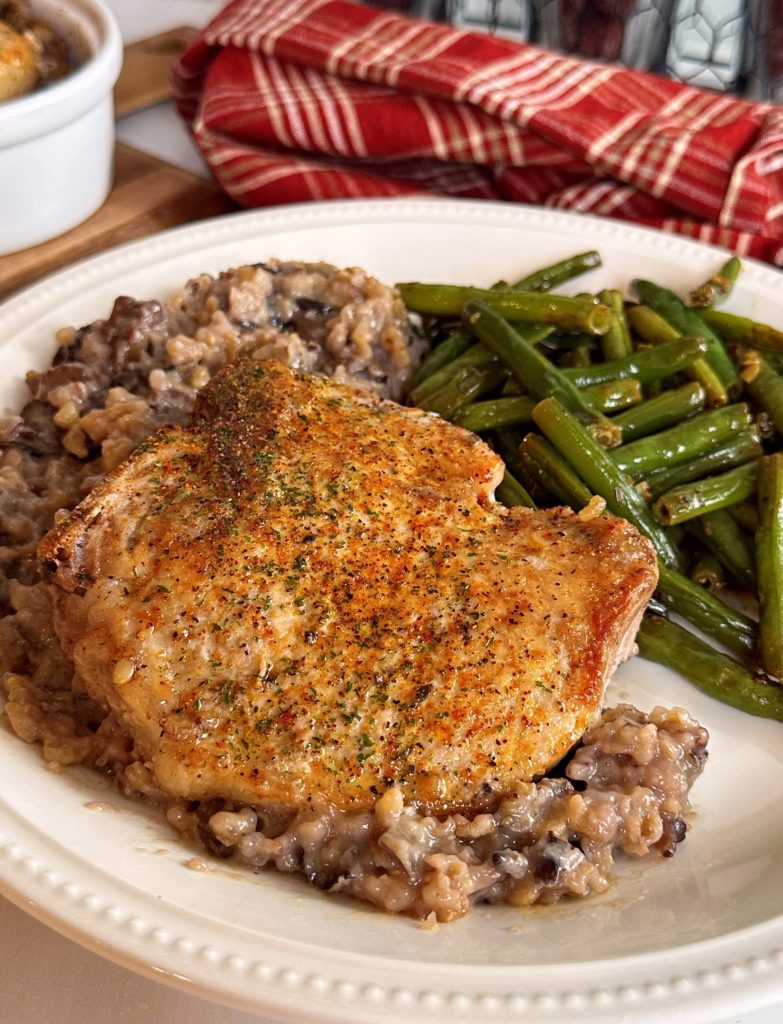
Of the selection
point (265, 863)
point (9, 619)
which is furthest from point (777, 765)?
point (9, 619)

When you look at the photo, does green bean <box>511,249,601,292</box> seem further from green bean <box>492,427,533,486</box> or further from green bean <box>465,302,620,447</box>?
green bean <box>492,427,533,486</box>

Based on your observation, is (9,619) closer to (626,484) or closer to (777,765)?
(626,484)

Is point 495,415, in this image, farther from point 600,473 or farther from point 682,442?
point 682,442

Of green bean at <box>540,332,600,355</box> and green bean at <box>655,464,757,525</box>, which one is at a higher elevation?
green bean at <box>540,332,600,355</box>

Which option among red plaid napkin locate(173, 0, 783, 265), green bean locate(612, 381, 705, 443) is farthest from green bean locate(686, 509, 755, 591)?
red plaid napkin locate(173, 0, 783, 265)

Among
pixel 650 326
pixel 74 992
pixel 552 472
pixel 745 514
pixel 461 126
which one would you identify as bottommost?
pixel 74 992

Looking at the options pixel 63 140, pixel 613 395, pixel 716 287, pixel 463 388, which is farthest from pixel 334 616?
pixel 63 140
